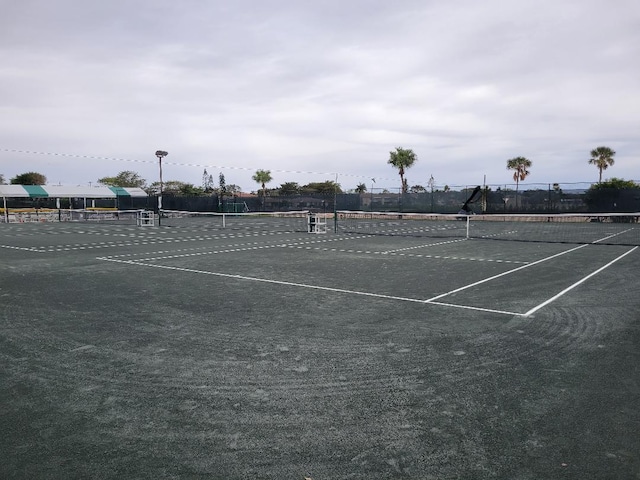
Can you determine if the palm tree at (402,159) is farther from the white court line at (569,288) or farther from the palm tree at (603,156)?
the white court line at (569,288)

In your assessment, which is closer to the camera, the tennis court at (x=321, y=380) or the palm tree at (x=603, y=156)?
the tennis court at (x=321, y=380)

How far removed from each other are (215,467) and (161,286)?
25.1 feet

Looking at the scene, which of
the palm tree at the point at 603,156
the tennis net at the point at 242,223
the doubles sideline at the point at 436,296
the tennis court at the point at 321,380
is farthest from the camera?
the palm tree at the point at 603,156

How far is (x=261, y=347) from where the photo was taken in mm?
6020

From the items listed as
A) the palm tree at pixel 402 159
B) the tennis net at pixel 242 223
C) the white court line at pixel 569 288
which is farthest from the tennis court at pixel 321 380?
the palm tree at pixel 402 159

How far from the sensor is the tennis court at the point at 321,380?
138 inches

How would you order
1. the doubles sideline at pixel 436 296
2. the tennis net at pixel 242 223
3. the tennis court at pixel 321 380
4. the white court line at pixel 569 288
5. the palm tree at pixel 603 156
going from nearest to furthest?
the tennis court at pixel 321 380
the white court line at pixel 569 288
the doubles sideline at pixel 436 296
the tennis net at pixel 242 223
the palm tree at pixel 603 156

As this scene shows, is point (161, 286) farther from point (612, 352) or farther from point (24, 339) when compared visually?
point (612, 352)

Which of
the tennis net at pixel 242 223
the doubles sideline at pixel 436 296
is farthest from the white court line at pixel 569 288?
the tennis net at pixel 242 223

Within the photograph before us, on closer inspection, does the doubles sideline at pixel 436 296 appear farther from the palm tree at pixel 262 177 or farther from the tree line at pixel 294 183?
the palm tree at pixel 262 177

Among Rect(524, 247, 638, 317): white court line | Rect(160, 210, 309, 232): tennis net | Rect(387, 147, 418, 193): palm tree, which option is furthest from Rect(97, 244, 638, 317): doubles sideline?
Rect(387, 147, 418, 193): palm tree

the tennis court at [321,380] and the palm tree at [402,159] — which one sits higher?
the palm tree at [402,159]

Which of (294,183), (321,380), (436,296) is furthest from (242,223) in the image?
(294,183)

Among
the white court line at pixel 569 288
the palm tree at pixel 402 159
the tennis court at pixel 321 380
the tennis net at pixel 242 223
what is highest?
the palm tree at pixel 402 159
